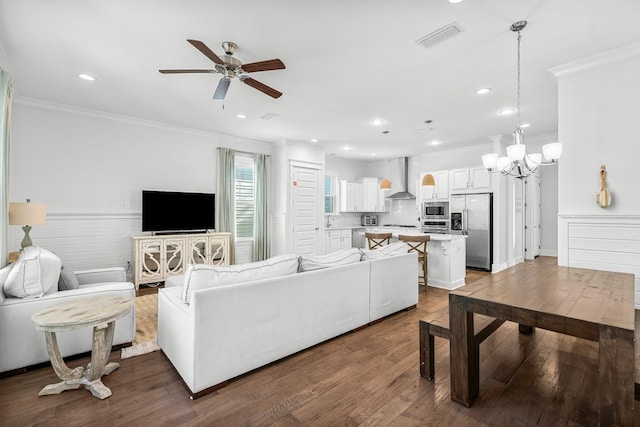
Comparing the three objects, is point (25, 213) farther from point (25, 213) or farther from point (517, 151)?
point (517, 151)

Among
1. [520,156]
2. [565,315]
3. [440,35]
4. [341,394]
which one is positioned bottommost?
[341,394]

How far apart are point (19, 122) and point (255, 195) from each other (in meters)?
3.76

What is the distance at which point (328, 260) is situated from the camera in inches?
113

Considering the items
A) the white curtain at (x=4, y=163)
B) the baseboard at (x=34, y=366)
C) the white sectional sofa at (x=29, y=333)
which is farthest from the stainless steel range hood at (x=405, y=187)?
the white curtain at (x=4, y=163)

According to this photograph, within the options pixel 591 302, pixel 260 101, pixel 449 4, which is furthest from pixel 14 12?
Result: pixel 591 302

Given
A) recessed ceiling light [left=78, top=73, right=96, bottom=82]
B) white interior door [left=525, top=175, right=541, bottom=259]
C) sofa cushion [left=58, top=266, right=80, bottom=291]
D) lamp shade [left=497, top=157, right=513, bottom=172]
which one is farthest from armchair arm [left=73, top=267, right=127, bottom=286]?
white interior door [left=525, top=175, right=541, bottom=259]

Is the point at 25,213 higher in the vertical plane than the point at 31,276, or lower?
higher

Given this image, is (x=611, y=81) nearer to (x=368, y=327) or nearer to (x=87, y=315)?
(x=368, y=327)

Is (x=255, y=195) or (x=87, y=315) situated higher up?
(x=255, y=195)

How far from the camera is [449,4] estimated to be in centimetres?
214

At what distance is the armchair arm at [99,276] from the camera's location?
10.5 ft

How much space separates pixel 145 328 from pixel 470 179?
6527 millimetres

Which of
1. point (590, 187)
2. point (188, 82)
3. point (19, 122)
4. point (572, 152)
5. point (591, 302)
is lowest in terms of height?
point (591, 302)

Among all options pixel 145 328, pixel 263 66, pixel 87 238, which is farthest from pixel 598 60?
pixel 87 238
